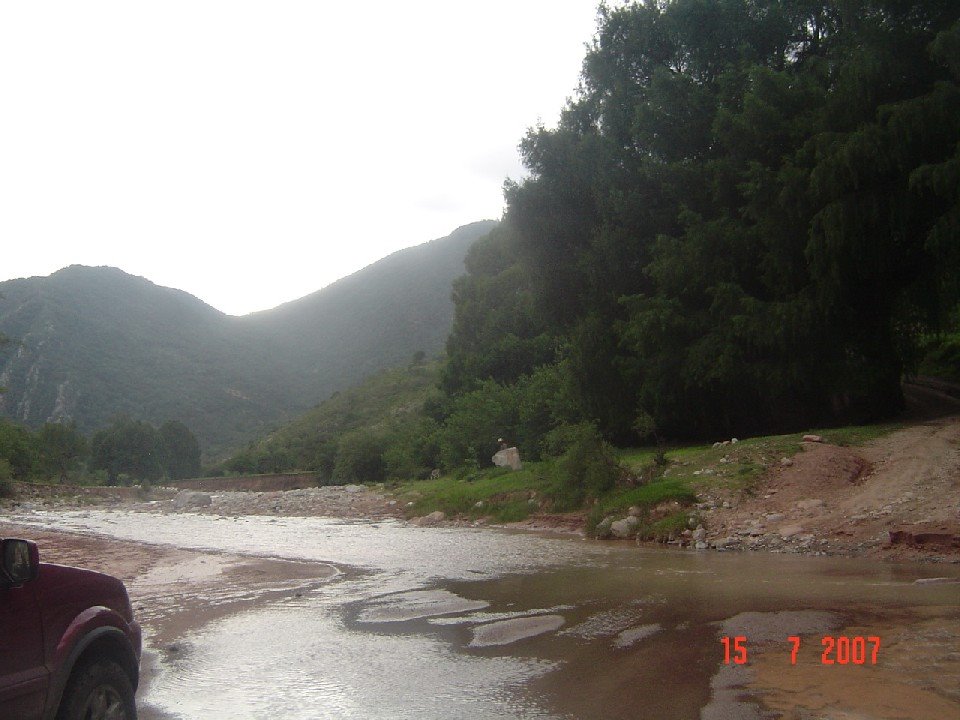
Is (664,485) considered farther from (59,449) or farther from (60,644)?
(59,449)

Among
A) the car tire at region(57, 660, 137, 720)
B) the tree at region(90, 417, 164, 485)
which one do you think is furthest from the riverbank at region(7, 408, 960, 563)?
the tree at region(90, 417, 164, 485)

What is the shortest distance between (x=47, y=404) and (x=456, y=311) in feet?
195

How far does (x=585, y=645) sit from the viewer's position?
715 cm

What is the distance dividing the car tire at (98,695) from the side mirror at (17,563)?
62 cm

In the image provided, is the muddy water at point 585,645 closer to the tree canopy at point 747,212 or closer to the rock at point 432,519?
the tree canopy at point 747,212

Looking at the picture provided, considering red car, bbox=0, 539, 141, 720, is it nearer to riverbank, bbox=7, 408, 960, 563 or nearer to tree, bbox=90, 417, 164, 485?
riverbank, bbox=7, 408, 960, 563

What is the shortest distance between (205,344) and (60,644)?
129 meters

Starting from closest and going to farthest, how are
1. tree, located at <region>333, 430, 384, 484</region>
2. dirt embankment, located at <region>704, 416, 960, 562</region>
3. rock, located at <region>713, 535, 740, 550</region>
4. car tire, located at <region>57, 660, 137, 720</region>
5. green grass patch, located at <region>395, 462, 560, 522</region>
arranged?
car tire, located at <region>57, 660, 137, 720</region> < dirt embankment, located at <region>704, 416, 960, 562</region> < rock, located at <region>713, 535, 740, 550</region> < green grass patch, located at <region>395, 462, 560, 522</region> < tree, located at <region>333, 430, 384, 484</region>

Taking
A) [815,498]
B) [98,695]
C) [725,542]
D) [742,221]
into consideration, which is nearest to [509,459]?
[742,221]

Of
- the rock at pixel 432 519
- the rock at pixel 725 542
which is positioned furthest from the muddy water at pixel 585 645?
the rock at pixel 432 519

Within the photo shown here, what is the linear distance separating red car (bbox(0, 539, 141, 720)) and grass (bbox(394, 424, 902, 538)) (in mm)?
12474

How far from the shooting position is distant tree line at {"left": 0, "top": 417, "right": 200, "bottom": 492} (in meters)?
65.1

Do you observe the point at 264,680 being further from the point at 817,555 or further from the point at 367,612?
the point at 817,555
